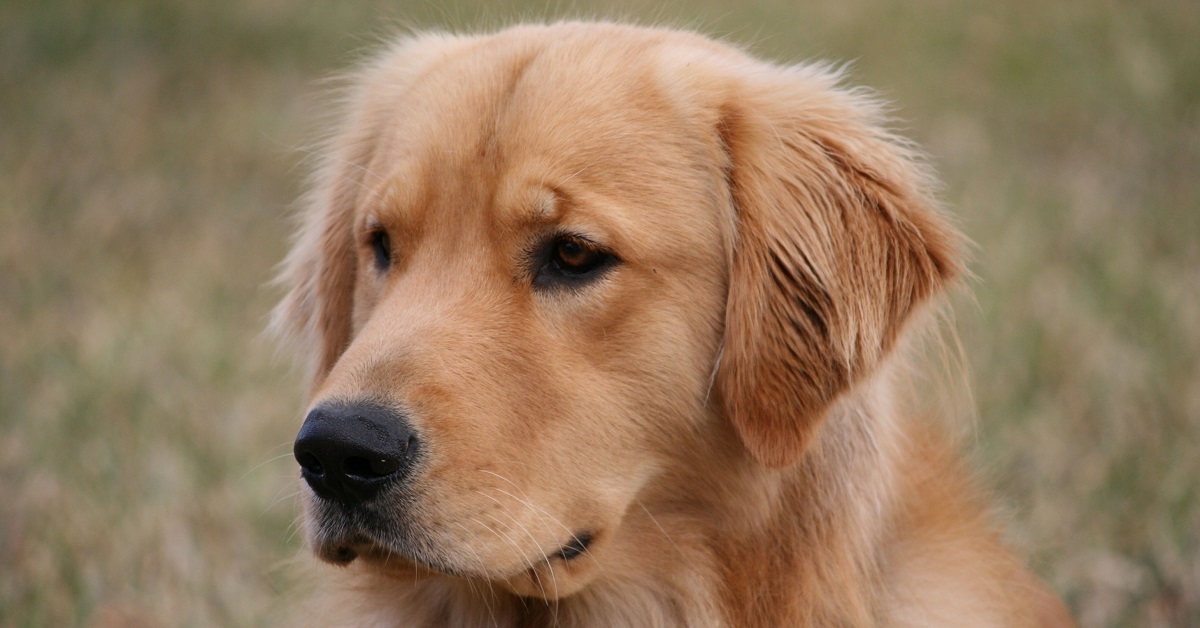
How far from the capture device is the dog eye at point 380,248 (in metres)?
3.43

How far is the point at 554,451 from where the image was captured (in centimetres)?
291

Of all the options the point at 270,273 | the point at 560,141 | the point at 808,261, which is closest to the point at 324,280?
the point at 560,141

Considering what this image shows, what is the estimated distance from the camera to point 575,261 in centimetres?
306

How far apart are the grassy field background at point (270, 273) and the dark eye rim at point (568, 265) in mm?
966

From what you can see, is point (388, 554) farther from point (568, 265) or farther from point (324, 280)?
point (324, 280)

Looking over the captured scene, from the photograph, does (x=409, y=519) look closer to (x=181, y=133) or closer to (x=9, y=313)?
(x=9, y=313)

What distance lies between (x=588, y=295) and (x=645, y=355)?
21 centimetres

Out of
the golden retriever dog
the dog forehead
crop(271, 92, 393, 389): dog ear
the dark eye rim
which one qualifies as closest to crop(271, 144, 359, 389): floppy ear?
crop(271, 92, 393, 389): dog ear

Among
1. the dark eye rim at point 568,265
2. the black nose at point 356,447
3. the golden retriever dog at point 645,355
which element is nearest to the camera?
the black nose at point 356,447

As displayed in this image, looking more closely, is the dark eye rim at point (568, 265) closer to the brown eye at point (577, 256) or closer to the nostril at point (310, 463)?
the brown eye at point (577, 256)

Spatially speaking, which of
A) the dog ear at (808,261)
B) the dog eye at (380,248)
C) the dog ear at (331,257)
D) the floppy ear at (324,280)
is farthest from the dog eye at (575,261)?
the floppy ear at (324,280)

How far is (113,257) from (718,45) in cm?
528

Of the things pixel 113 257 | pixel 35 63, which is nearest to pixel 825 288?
pixel 113 257

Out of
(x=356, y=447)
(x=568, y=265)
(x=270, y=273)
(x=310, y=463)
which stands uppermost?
(x=568, y=265)
